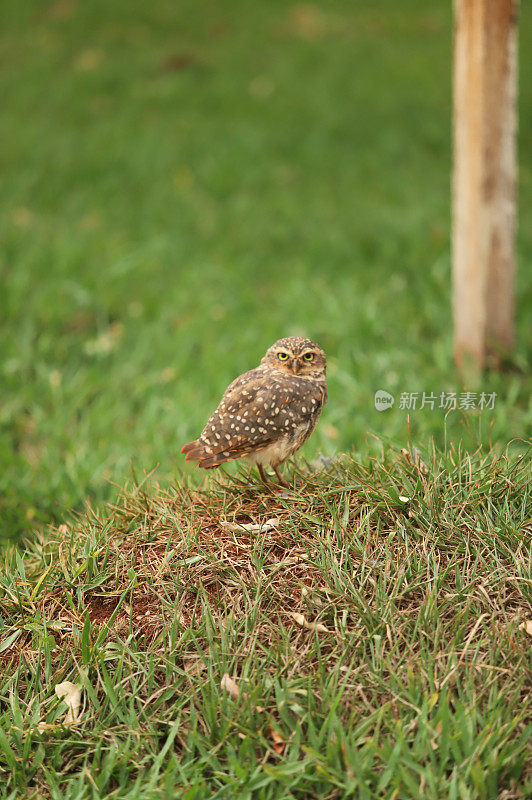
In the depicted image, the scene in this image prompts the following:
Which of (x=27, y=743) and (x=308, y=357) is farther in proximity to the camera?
(x=308, y=357)

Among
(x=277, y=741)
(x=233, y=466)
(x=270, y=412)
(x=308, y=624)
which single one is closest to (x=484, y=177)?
(x=233, y=466)

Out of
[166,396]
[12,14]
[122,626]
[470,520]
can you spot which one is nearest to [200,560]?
[122,626]

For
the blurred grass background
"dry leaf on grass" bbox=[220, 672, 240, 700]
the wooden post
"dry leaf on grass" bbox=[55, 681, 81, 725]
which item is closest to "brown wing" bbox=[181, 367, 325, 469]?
the blurred grass background

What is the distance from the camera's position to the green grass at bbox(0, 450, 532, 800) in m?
2.13

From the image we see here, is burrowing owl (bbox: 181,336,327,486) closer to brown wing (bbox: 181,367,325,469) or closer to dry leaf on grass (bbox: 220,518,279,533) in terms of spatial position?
brown wing (bbox: 181,367,325,469)

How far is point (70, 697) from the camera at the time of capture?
2.42 m

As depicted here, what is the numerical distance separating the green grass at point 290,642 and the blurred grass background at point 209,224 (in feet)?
1.36

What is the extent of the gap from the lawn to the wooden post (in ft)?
0.89

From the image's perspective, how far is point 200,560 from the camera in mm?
2738

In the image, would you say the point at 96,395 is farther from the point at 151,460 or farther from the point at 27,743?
the point at 27,743

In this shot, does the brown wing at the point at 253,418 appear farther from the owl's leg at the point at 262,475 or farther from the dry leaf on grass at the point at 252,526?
the dry leaf on grass at the point at 252,526

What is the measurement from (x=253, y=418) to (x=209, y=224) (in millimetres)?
5268

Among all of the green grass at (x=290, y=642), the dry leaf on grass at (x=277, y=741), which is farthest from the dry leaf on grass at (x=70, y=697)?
the dry leaf on grass at (x=277, y=741)

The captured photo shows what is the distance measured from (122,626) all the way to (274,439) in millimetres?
885
